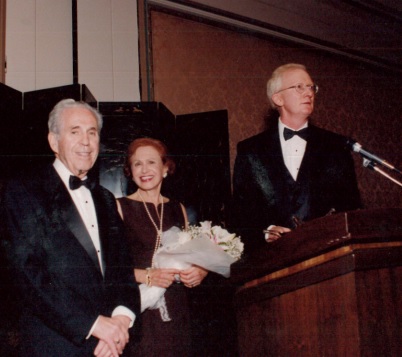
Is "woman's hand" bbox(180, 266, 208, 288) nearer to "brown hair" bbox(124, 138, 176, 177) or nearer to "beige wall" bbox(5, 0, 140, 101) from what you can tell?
→ "brown hair" bbox(124, 138, 176, 177)

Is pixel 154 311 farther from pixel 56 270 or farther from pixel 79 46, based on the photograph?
pixel 79 46

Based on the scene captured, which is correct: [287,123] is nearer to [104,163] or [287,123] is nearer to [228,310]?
[228,310]

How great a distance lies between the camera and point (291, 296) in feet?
4.81

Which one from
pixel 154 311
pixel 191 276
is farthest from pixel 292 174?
pixel 154 311

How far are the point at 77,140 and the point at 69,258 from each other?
21.5 inches

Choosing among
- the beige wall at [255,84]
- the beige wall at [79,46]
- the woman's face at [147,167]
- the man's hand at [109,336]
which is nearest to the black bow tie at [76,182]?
the man's hand at [109,336]

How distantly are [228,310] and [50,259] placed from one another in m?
1.29

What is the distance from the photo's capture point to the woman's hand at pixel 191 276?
2.65m

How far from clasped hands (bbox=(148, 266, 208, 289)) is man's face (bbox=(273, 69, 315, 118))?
1022 mm

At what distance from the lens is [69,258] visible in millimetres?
2014

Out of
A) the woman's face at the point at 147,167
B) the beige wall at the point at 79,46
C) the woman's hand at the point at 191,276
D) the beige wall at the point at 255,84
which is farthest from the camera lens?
the beige wall at the point at 255,84

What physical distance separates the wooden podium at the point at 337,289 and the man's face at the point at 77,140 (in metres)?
1.04

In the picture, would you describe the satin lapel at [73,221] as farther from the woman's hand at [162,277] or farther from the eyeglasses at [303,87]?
the eyeglasses at [303,87]

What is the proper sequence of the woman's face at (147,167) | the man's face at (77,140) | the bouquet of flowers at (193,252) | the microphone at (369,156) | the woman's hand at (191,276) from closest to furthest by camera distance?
1. the microphone at (369,156)
2. the man's face at (77,140)
3. the bouquet of flowers at (193,252)
4. the woman's hand at (191,276)
5. the woman's face at (147,167)
